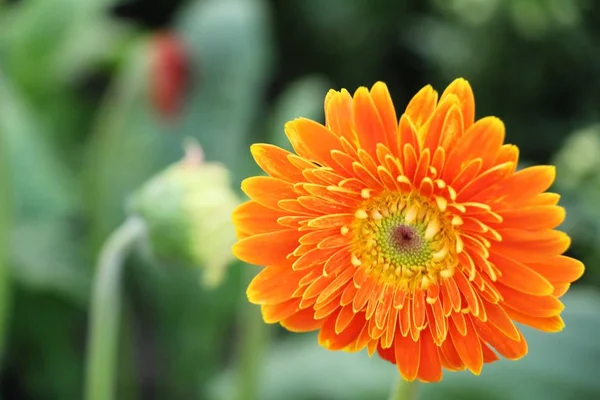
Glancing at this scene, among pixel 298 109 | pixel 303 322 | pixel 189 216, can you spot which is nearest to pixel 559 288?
pixel 303 322

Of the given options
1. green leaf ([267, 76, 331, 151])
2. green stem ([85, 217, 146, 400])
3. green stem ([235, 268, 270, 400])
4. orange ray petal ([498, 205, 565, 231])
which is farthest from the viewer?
green leaf ([267, 76, 331, 151])

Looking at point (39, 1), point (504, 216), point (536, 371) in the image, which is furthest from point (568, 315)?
point (39, 1)

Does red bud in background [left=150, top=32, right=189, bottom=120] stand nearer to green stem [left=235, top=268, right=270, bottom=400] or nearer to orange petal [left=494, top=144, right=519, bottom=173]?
green stem [left=235, top=268, right=270, bottom=400]

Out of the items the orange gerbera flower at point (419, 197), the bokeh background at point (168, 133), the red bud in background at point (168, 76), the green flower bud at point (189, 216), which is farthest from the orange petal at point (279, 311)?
the red bud in background at point (168, 76)

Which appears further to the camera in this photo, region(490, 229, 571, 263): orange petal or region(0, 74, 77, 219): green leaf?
region(0, 74, 77, 219): green leaf

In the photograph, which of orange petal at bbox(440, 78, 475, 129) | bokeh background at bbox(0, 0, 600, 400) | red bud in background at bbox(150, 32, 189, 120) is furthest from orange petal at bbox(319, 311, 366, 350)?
red bud in background at bbox(150, 32, 189, 120)

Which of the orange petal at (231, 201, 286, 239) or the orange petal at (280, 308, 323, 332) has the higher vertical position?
the orange petal at (231, 201, 286, 239)

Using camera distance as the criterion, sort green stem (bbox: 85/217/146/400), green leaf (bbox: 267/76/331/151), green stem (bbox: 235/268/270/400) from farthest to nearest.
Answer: green leaf (bbox: 267/76/331/151), green stem (bbox: 235/268/270/400), green stem (bbox: 85/217/146/400)

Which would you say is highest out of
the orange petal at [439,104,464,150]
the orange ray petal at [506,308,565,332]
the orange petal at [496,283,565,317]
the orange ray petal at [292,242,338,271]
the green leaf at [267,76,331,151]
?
the green leaf at [267,76,331,151]
